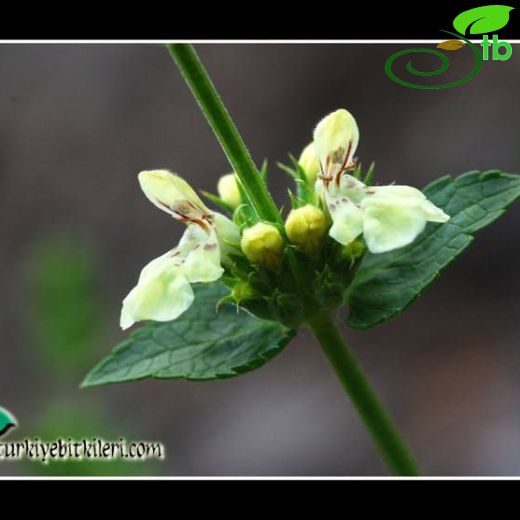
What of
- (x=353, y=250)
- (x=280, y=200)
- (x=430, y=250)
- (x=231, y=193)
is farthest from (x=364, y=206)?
(x=280, y=200)

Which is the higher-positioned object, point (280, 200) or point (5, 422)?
point (5, 422)

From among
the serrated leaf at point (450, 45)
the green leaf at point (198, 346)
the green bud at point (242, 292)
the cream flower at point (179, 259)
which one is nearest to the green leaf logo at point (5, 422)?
the green leaf at point (198, 346)
